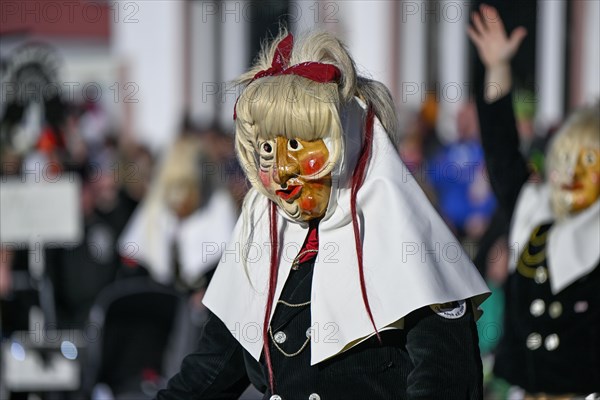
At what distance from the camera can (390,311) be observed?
2.71 meters

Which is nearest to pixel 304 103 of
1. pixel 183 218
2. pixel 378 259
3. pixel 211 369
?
pixel 378 259

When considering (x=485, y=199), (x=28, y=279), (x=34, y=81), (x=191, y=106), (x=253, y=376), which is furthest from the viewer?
(x=191, y=106)

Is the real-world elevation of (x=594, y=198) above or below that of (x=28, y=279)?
above

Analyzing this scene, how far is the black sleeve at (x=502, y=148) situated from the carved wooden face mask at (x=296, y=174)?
1550 mm

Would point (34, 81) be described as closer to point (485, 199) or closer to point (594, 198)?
point (485, 199)

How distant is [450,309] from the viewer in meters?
2.70

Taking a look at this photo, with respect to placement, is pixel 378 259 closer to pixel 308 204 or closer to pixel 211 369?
pixel 308 204

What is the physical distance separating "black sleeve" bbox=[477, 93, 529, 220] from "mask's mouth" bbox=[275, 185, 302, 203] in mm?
1597

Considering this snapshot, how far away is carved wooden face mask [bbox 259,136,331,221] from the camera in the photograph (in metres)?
2.79

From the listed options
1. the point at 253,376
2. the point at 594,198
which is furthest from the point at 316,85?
the point at 594,198

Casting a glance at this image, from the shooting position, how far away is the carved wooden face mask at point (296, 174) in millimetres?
2785

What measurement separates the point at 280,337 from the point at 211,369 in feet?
0.73

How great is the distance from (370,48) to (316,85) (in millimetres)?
11727

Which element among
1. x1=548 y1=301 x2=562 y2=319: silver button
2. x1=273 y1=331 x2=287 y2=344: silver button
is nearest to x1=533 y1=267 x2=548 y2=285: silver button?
x1=548 y1=301 x2=562 y2=319: silver button
